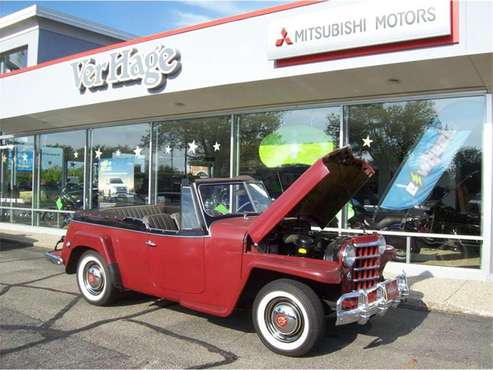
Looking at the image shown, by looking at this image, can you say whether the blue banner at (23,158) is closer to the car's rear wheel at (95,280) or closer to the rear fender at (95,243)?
the rear fender at (95,243)

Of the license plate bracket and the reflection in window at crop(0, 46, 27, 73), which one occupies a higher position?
the reflection in window at crop(0, 46, 27, 73)

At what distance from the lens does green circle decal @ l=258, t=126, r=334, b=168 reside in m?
10.4

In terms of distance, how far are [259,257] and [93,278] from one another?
105 inches

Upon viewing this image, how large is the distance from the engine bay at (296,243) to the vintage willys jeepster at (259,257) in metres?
0.01

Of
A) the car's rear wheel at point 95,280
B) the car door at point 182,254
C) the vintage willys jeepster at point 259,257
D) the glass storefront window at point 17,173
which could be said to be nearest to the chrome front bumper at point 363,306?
the vintage willys jeepster at point 259,257

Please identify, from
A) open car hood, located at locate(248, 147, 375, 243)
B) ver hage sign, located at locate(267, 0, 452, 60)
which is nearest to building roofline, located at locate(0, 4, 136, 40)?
ver hage sign, located at locate(267, 0, 452, 60)

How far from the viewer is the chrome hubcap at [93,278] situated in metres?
6.36

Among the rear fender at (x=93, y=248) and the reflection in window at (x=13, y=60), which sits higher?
the reflection in window at (x=13, y=60)

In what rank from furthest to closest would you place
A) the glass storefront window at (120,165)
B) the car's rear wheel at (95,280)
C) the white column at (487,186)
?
the glass storefront window at (120,165)
the white column at (487,186)
the car's rear wheel at (95,280)

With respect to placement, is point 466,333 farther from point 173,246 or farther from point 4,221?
point 4,221

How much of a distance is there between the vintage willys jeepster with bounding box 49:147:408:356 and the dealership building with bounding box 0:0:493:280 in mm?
3205

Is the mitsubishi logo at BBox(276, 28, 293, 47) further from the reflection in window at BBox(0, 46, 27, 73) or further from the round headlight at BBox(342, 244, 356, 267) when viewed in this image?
the reflection in window at BBox(0, 46, 27, 73)

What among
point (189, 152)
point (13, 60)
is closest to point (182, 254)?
point (189, 152)

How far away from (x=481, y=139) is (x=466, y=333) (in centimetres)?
430
